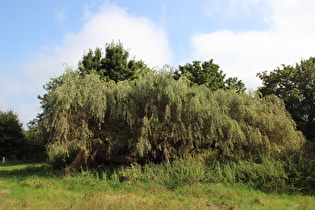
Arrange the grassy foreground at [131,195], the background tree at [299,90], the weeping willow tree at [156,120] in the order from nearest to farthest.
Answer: the grassy foreground at [131,195]
the weeping willow tree at [156,120]
the background tree at [299,90]

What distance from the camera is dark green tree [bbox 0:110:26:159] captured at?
89.2 ft

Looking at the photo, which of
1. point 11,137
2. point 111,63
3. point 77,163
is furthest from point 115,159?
point 11,137

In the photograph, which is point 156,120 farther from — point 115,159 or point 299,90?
point 299,90

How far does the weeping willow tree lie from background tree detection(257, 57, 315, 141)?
1080 centimetres

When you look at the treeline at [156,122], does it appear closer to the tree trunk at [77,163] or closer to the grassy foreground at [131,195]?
the tree trunk at [77,163]

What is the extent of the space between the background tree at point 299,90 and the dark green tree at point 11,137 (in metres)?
30.9

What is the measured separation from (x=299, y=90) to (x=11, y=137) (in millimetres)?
33275

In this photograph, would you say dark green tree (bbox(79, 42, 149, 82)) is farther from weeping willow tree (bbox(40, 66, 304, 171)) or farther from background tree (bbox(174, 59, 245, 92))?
weeping willow tree (bbox(40, 66, 304, 171))

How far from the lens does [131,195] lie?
7.93 metres

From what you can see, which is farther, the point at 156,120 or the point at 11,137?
the point at 11,137

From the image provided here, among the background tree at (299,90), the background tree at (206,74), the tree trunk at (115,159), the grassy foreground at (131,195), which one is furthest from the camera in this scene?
the background tree at (206,74)

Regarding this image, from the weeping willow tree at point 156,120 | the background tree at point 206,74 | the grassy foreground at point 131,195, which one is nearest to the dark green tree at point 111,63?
the background tree at point 206,74

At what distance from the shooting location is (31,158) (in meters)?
28.3

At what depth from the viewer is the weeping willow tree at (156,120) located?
1016cm
